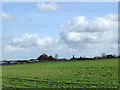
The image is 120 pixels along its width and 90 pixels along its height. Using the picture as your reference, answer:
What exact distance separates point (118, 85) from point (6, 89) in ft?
26.4

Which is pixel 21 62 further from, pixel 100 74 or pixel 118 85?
pixel 118 85

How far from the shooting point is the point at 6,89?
1678 cm

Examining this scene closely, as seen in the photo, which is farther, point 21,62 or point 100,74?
point 21,62

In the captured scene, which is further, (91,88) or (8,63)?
(8,63)

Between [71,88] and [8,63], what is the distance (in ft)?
125

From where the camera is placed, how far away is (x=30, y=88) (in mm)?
16781

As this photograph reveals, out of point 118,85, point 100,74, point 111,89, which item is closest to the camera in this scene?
point 111,89

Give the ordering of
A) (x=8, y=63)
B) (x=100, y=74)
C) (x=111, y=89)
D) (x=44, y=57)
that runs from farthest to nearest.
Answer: (x=44, y=57) < (x=8, y=63) < (x=100, y=74) < (x=111, y=89)

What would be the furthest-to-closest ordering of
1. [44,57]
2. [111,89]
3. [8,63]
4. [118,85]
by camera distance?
[44,57] < [8,63] < [118,85] < [111,89]

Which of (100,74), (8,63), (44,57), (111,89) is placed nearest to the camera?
(111,89)

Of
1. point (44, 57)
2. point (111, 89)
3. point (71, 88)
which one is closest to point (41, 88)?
point (71, 88)

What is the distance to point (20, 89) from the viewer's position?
1662 centimetres

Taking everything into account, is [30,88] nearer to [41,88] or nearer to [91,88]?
[41,88]

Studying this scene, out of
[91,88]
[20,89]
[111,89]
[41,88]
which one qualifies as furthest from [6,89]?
[111,89]
